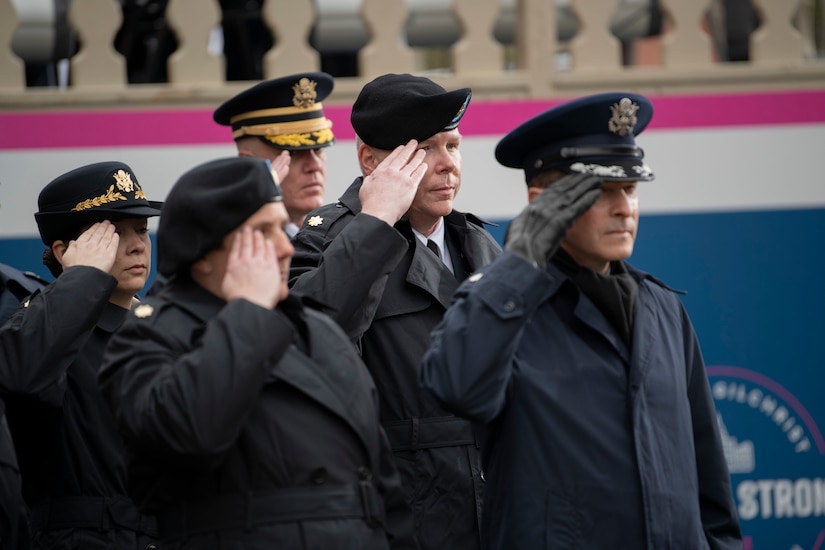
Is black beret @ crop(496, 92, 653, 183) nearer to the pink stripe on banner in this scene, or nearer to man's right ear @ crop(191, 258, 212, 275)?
man's right ear @ crop(191, 258, 212, 275)

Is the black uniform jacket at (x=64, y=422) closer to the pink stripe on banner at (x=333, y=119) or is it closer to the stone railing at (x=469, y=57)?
the pink stripe on banner at (x=333, y=119)

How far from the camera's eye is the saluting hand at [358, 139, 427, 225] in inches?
133

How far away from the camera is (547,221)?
2818mm

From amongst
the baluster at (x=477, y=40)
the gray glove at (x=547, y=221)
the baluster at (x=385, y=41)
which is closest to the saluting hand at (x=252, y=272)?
the gray glove at (x=547, y=221)

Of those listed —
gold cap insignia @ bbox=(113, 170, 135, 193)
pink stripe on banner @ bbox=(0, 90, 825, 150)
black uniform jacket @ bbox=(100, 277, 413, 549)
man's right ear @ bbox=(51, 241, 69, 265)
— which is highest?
pink stripe on banner @ bbox=(0, 90, 825, 150)

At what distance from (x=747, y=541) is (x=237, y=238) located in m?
3.98

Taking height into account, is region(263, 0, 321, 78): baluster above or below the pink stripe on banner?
above

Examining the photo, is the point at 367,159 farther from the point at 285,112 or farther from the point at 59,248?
the point at 285,112

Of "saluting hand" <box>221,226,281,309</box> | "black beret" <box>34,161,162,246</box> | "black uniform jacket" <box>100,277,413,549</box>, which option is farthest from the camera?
"black beret" <box>34,161,162,246</box>

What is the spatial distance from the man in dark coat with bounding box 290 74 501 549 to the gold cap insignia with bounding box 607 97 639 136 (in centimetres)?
63

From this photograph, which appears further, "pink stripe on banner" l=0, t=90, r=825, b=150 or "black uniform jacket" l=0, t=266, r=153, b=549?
"pink stripe on banner" l=0, t=90, r=825, b=150

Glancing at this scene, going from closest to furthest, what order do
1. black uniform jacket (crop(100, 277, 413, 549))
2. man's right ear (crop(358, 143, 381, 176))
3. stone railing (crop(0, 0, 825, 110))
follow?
black uniform jacket (crop(100, 277, 413, 549)), man's right ear (crop(358, 143, 381, 176)), stone railing (crop(0, 0, 825, 110))

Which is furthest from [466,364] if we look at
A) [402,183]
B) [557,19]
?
[557,19]

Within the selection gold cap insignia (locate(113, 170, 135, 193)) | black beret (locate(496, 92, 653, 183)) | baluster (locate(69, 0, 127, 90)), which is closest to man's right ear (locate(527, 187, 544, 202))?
black beret (locate(496, 92, 653, 183))
